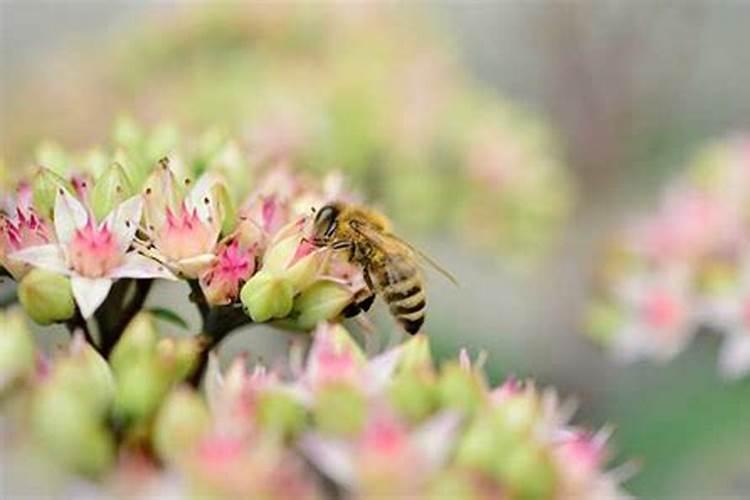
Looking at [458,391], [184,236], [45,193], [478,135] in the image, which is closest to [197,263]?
[184,236]

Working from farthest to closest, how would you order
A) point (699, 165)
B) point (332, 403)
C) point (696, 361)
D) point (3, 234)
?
point (696, 361), point (699, 165), point (3, 234), point (332, 403)

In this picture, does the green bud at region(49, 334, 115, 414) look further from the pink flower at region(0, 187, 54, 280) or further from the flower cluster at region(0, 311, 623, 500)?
the pink flower at region(0, 187, 54, 280)

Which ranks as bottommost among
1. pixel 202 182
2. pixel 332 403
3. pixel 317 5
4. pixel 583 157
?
pixel 332 403

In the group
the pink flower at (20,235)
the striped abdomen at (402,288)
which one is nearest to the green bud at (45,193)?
the pink flower at (20,235)

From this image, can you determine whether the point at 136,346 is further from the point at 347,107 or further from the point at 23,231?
the point at 347,107

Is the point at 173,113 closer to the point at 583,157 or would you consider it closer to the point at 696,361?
the point at 696,361

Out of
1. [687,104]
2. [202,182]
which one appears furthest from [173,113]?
[687,104]
